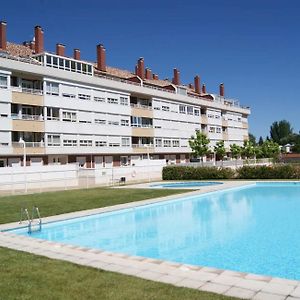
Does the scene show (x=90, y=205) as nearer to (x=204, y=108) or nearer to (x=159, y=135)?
(x=159, y=135)

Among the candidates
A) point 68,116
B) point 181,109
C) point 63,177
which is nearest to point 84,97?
point 68,116

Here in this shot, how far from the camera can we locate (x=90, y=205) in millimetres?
20484

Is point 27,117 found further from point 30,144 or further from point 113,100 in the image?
point 113,100

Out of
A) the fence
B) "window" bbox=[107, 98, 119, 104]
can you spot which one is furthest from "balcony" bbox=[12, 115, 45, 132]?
"window" bbox=[107, 98, 119, 104]

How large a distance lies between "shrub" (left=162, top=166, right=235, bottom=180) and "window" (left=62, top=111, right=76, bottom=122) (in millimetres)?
12553

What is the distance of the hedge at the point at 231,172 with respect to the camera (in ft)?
117

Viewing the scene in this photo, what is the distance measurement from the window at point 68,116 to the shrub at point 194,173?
12553mm

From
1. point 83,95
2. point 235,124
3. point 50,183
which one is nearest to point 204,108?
point 235,124

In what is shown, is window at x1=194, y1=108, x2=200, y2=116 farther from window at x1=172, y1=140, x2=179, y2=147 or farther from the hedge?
the hedge

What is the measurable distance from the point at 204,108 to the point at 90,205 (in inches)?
2230

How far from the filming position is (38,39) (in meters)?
49.7

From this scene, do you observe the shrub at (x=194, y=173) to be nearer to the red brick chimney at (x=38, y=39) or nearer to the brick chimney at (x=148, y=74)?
the red brick chimney at (x=38, y=39)

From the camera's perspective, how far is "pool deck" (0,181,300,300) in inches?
262

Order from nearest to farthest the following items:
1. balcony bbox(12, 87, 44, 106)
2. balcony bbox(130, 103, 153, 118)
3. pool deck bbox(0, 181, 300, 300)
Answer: pool deck bbox(0, 181, 300, 300), balcony bbox(12, 87, 44, 106), balcony bbox(130, 103, 153, 118)
